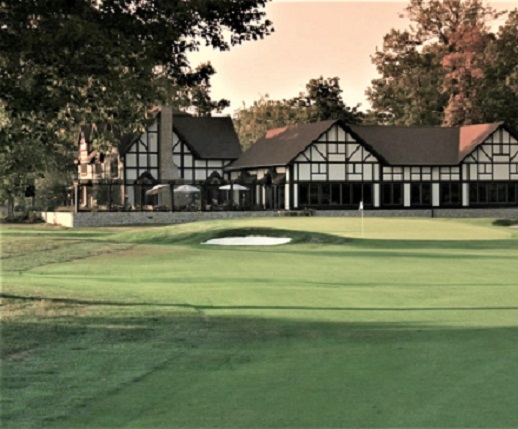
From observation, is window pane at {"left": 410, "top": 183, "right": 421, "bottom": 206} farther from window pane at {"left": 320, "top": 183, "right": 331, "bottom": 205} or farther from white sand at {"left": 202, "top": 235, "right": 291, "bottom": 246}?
white sand at {"left": 202, "top": 235, "right": 291, "bottom": 246}

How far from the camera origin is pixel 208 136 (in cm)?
7494

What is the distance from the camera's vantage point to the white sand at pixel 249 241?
3406cm

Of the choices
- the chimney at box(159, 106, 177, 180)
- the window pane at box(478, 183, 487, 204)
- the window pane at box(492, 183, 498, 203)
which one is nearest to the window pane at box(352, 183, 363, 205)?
the window pane at box(478, 183, 487, 204)

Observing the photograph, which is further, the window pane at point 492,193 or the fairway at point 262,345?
the window pane at point 492,193

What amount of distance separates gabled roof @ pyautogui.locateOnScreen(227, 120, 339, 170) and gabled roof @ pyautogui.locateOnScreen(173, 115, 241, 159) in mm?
1482

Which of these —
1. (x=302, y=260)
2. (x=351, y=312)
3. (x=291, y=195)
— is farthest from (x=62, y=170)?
(x=351, y=312)

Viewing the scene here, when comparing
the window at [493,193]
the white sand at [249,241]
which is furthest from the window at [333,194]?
the white sand at [249,241]

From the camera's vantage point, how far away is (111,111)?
1845 centimetres

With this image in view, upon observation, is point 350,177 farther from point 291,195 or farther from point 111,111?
point 111,111

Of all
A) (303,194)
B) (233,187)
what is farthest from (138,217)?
(303,194)

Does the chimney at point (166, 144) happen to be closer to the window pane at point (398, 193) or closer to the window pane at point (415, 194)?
the window pane at point (398, 193)

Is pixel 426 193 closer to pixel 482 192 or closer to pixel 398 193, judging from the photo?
pixel 398 193

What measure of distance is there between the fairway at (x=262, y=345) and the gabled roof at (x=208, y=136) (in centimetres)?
5028

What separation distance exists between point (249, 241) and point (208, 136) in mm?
41251
